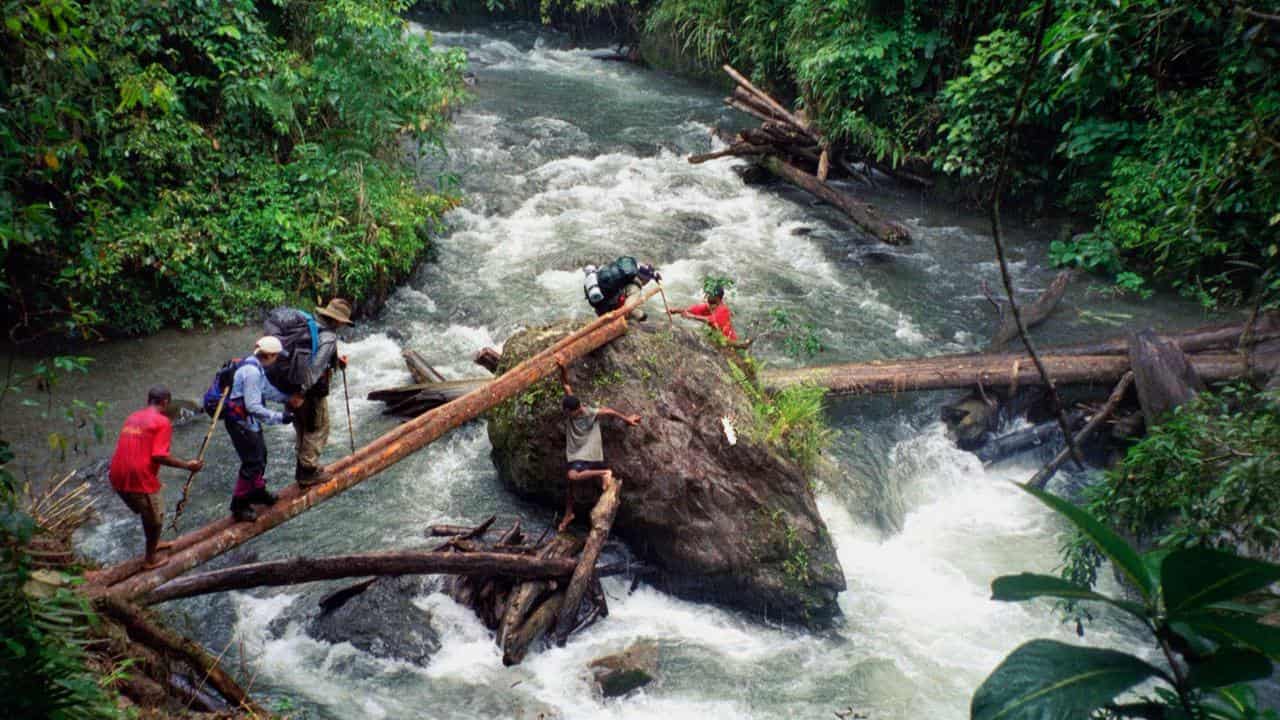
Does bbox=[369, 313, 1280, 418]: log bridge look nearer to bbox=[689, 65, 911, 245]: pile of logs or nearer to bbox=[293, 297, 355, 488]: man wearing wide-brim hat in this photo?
bbox=[293, 297, 355, 488]: man wearing wide-brim hat

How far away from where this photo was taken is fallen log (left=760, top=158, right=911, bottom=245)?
13.4 m

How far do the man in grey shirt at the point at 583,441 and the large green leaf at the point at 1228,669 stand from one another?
5.70 meters

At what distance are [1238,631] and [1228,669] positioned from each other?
9cm

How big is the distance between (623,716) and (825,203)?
11184 mm

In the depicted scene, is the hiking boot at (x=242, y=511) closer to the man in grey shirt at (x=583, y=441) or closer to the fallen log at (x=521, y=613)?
the fallen log at (x=521, y=613)

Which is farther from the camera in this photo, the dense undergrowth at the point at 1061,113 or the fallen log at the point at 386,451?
the dense undergrowth at the point at 1061,113

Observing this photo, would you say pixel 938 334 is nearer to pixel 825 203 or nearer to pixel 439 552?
pixel 825 203

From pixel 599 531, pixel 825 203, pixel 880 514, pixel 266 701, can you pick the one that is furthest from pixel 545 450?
pixel 825 203

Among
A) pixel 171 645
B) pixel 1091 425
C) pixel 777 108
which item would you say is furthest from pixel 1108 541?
pixel 777 108

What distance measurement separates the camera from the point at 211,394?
5336mm

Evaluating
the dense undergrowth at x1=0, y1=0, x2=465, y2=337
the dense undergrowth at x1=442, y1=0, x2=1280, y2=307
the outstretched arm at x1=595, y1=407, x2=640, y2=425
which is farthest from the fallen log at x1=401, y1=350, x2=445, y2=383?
the dense undergrowth at x1=442, y1=0, x2=1280, y2=307

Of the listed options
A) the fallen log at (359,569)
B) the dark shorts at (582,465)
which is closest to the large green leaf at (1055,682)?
the fallen log at (359,569)

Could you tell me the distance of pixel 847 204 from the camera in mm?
14055

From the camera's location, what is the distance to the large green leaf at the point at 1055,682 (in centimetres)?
159
